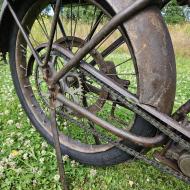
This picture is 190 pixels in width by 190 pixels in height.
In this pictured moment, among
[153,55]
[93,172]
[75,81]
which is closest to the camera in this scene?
[153,55]

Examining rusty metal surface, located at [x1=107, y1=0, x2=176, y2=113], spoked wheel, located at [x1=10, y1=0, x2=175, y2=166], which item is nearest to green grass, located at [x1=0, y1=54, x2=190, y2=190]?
spoked wheel, located at [x1=10, y1=0, x2=175, y2=166]

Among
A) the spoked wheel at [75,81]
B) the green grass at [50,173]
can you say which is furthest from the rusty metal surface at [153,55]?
the green grass at [50,173]

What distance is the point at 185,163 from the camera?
1852 mm

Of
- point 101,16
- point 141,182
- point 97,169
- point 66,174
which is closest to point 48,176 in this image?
point 66,174

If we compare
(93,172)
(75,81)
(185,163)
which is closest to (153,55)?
(185,163)

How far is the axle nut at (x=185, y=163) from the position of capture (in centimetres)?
185

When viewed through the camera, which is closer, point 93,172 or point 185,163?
point 185,163

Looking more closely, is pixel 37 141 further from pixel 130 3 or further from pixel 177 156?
pixel 130 3

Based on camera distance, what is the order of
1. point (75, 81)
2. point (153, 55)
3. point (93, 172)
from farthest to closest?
1. point (93, 172)
2. point (75, 81)
3. point (153, 55)

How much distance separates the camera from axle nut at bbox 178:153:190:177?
185 centimetres

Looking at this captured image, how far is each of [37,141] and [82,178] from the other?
60cm

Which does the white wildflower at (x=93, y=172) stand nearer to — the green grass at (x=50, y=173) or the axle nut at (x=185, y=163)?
the green grass at (x=50, y=173)

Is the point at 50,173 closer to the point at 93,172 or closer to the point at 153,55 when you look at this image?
the point at 93,172

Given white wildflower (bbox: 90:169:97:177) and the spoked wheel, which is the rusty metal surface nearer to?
the spoked wheel
